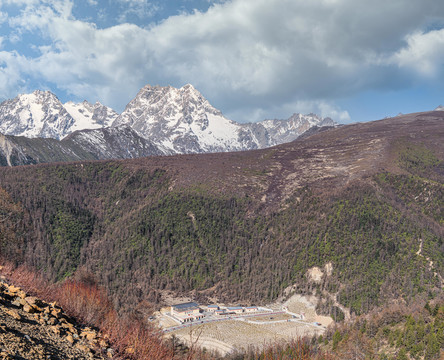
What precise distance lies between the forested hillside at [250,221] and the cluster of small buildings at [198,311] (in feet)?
34.5

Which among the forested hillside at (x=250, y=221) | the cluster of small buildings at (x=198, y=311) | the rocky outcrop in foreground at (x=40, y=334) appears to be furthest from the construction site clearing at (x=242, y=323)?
the rocky outcrop in foreground at (x=40, y=334)

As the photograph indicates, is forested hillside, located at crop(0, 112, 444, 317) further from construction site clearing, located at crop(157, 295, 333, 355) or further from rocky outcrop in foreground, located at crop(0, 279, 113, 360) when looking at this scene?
rocky outcrop in foreground, located at crop(0, 279, 113, 360)

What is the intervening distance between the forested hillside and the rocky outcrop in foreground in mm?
79609

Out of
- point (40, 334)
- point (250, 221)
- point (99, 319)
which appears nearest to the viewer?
point (40, 334)

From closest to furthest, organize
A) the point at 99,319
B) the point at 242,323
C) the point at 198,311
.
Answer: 1. the point at 99,319
2. the point at 242,323
3. the point at 198,311

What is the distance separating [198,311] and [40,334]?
8270 centimetres

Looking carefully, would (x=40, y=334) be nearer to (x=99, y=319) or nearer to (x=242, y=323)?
(x=99, y=319)

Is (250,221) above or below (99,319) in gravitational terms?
below

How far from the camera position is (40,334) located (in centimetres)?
1062

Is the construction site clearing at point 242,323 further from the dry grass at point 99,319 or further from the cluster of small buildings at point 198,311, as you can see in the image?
the dry grass at point 99,319

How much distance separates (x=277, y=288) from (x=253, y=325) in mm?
27512

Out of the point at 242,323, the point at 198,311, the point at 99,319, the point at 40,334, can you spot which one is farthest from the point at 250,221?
the point at 40,334

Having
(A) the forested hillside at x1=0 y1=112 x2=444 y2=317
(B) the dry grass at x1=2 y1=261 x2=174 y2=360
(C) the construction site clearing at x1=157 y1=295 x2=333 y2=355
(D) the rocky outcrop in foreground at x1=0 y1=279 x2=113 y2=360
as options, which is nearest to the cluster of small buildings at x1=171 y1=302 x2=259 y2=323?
(C) the construction site clearing at x1=157 y1=295 x2=333 y2=355

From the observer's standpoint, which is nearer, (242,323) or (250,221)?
(242,323)
